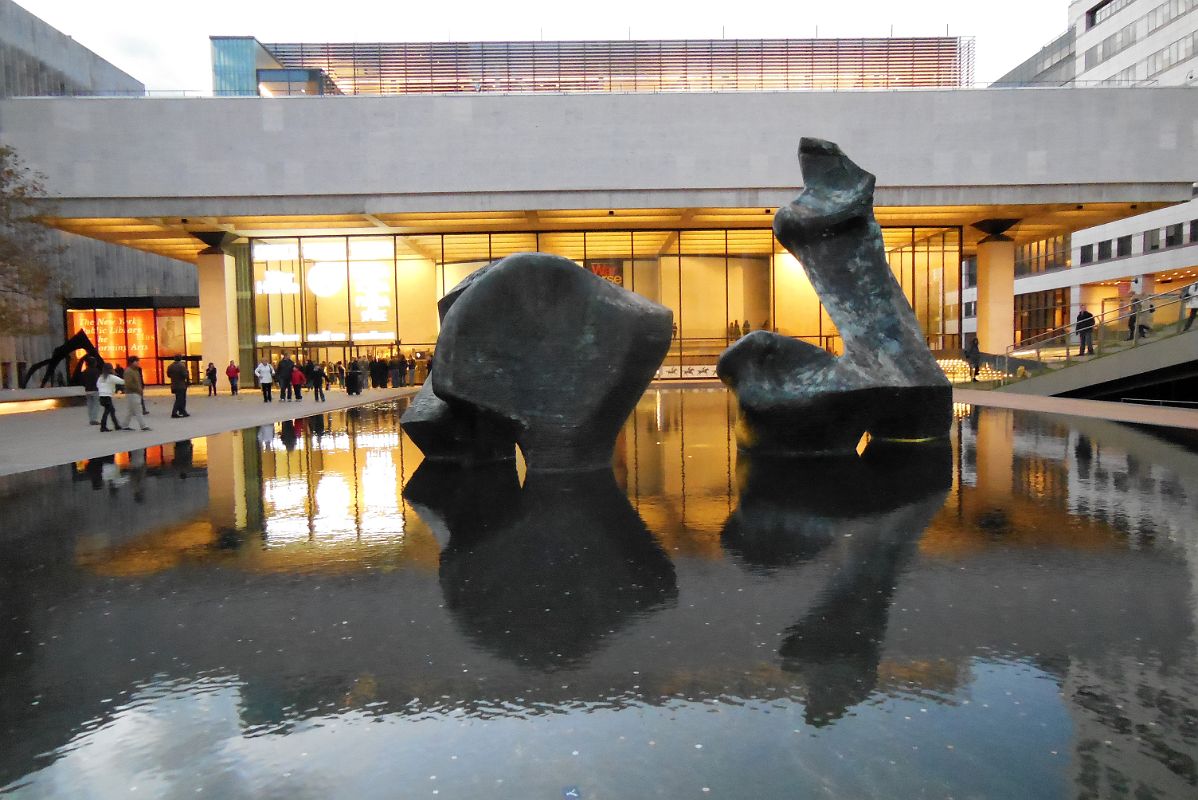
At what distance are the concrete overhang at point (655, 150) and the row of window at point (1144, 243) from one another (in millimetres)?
18087

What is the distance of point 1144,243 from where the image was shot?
172ft

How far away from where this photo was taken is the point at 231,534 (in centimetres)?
744

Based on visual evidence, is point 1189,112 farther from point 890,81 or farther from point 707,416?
point 707,416

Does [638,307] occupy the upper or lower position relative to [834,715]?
upper

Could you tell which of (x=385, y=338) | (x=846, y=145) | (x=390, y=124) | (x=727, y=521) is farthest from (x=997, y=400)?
(x=385, y=338)

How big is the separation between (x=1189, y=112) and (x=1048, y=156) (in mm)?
5749

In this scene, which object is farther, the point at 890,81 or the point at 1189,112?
the point at 890,81

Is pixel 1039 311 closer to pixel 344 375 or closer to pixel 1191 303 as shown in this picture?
pixel 1191 303

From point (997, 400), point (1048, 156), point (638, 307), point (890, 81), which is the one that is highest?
point (890, 81)

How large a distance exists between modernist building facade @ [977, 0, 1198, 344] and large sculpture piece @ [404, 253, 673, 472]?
41240 mm

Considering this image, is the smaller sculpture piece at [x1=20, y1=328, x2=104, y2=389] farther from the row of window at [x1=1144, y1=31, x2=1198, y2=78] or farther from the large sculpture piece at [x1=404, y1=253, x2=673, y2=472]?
the row of window at [x1=1144, y1=31, x2=1198, y2=78]

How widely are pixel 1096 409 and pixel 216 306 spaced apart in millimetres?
32771

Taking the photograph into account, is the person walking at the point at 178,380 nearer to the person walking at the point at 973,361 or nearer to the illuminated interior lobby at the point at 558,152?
the illuminated interior lobby at the point at 558,152

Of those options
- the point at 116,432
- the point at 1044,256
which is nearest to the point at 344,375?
the point at 116,432
